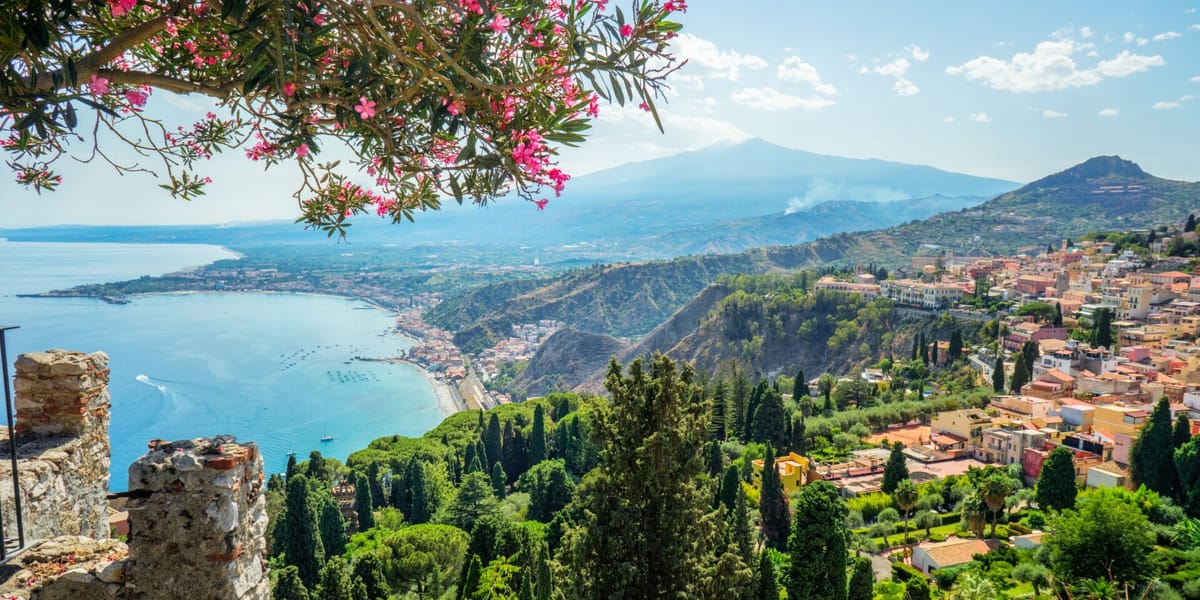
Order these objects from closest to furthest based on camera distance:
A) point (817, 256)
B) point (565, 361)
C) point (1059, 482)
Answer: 1. point (1059, 482)
2. point (565, 361)
3. point (817, 256)

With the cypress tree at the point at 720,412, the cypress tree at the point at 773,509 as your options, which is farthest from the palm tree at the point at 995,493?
the cypress tree at the point at 720,412

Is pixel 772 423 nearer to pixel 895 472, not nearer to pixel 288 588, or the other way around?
pixel 895 472

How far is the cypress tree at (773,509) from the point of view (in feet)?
51.9

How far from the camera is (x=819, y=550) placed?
10180mm

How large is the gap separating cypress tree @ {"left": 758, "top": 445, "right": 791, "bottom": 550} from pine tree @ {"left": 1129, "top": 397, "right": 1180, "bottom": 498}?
8487 mm

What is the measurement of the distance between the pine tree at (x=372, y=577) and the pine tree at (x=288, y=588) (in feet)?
2.95

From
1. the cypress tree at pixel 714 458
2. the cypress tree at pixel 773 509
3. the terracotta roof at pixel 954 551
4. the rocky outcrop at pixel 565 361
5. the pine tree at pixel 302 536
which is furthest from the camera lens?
the rocky outcrop at pixel 565 361

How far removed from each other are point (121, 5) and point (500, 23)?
1257mm

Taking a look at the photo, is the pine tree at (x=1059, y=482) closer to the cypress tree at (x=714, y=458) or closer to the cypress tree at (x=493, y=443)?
the cypress tree at (x=714, y=458)

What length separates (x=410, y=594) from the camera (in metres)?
12.5

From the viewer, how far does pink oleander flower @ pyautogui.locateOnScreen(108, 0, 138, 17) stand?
6.75 ft

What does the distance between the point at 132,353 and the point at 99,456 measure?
199 ft

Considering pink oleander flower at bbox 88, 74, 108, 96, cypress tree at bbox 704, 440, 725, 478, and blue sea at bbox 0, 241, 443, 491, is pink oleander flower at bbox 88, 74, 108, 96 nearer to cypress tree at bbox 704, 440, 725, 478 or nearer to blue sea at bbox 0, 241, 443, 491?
cypress tree at bbox 704, 440, 725, 478

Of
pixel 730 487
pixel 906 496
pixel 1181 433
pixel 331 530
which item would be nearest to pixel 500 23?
pixel 730 487
